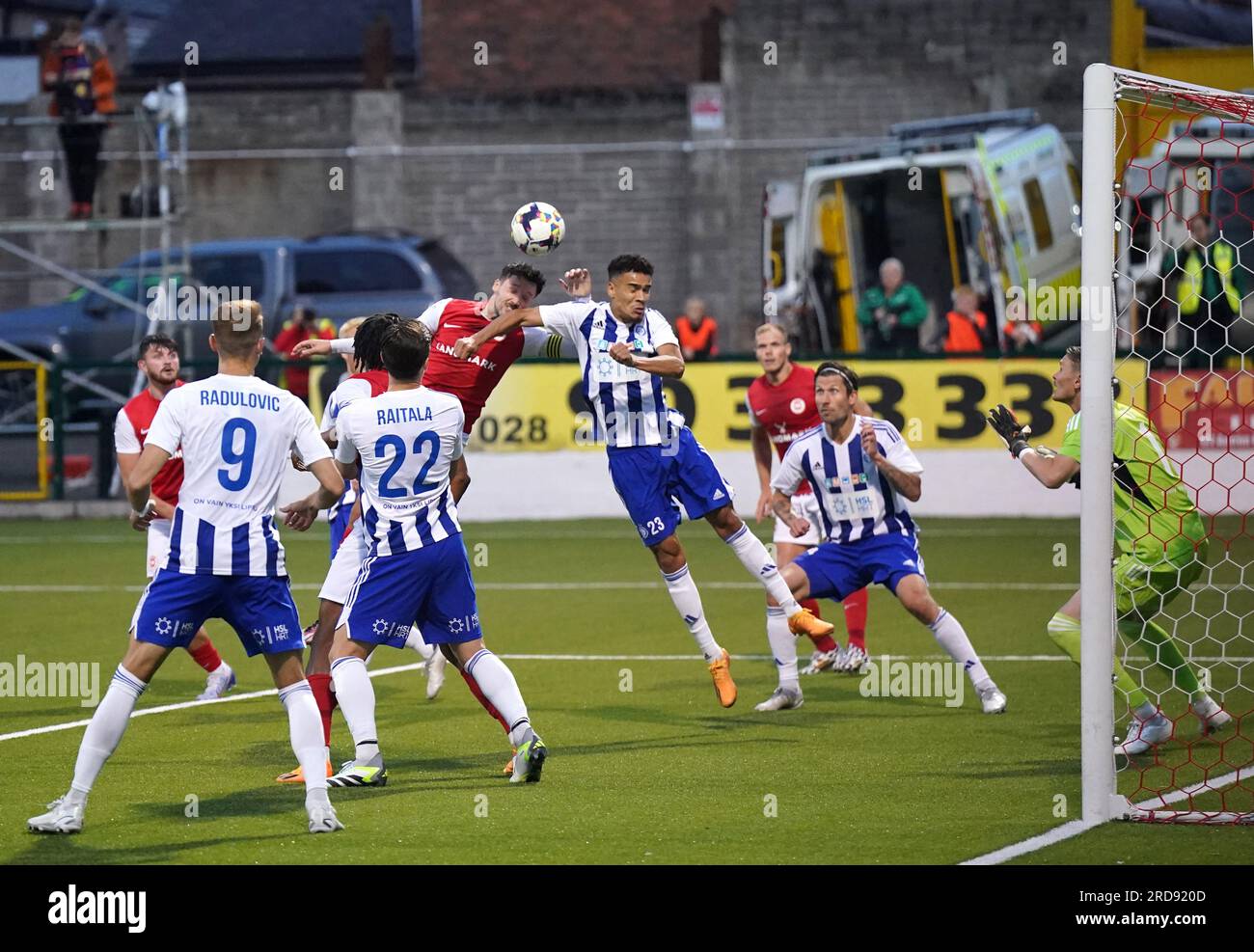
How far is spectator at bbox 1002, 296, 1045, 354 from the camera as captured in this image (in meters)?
23.5

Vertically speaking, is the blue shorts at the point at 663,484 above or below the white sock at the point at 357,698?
above

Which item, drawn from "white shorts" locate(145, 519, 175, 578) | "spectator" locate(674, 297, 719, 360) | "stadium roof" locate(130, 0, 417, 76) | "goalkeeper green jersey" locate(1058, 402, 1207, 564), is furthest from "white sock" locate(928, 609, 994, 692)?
"stadium roof" locate(130, 0, 417, 76)

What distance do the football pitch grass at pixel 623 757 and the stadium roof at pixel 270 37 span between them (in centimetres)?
2119

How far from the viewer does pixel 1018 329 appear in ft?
77.5

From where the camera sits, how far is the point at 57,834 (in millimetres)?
7348

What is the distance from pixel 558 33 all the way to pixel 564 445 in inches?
609

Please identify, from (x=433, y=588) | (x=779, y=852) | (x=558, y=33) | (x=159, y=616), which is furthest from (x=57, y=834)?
(x=558, y=33)

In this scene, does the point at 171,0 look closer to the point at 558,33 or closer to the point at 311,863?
the point at 558,33

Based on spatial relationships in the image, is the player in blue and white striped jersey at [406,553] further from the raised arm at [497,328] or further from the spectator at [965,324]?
the spectator at [965,324]

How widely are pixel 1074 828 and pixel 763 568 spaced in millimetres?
3339

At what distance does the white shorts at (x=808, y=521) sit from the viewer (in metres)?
12.4

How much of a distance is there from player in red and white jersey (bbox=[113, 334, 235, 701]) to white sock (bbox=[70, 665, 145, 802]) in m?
3.26

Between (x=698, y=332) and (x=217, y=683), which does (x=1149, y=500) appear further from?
(x=698, y=332)

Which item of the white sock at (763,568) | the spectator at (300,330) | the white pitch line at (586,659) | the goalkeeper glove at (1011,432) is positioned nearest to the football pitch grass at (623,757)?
the white pitch line at (586,659)
